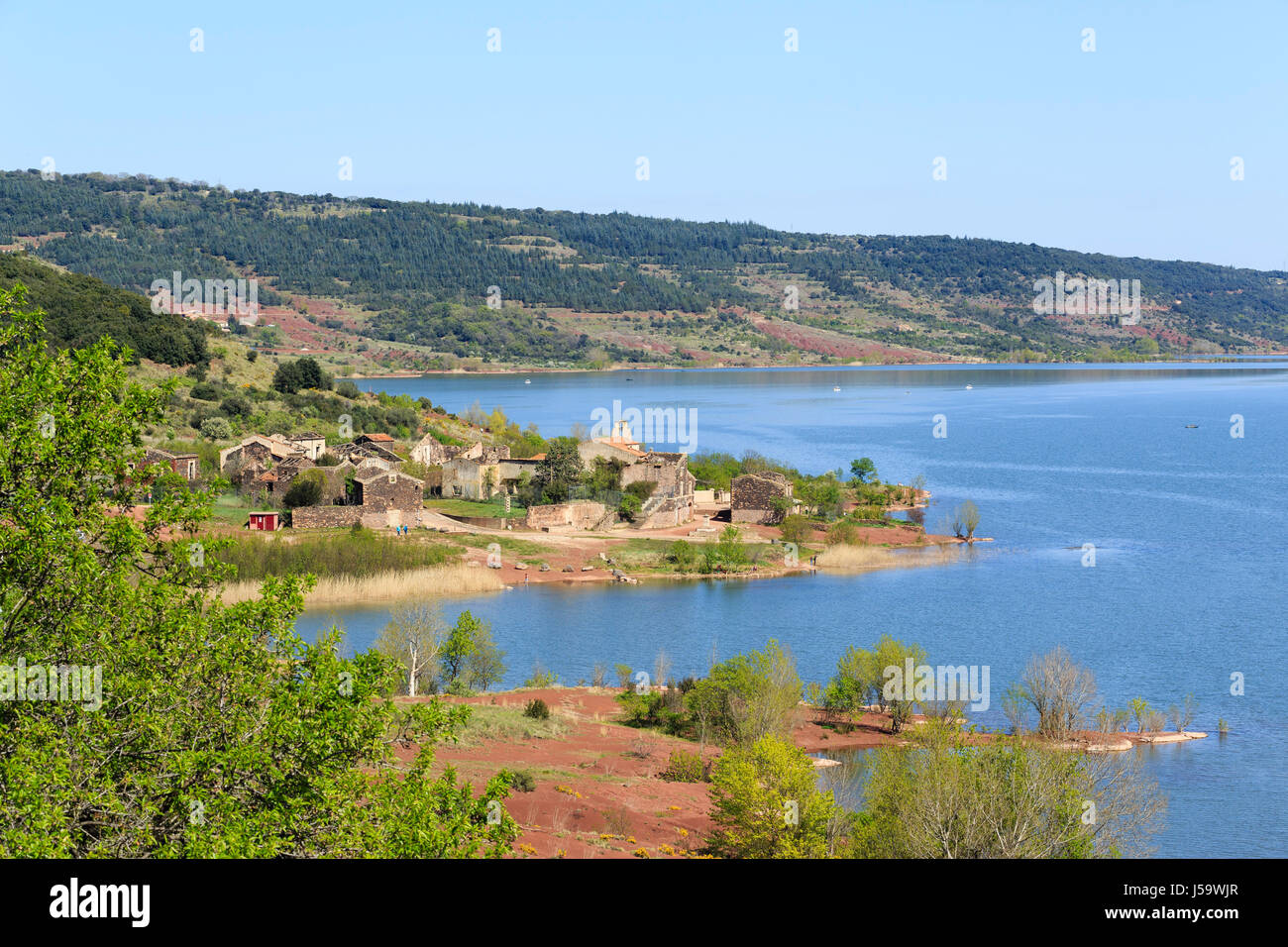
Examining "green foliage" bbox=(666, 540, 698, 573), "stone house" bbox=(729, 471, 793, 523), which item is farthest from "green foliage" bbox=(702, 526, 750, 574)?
"stone house" bbox=(729, 471, 793, 523)

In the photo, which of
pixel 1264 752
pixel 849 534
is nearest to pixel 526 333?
pixel 849 534

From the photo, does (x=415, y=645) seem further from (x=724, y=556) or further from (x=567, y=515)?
(x=567, y=515)

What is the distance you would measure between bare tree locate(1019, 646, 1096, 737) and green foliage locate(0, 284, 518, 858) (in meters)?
19.2

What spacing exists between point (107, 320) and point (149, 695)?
203ft

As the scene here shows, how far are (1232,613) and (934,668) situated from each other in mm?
15142

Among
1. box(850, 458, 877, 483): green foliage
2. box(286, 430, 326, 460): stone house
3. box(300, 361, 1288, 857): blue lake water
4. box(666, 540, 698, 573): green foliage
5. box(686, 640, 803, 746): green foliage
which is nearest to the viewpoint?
box(686, 640, 803, 746): green foliage

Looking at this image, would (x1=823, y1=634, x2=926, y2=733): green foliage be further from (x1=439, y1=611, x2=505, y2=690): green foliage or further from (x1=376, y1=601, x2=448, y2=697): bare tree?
(x1=376, y1=601, x2=448, y2=697): bare tree

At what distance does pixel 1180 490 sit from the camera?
72.5 metres

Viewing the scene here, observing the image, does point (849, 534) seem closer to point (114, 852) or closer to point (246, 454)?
point (246, 454)

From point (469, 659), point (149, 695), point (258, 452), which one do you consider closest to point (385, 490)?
point (258, 452)

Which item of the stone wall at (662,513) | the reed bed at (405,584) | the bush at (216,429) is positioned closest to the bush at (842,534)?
the stone wall at (662,513)

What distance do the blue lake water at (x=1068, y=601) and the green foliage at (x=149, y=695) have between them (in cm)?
1549

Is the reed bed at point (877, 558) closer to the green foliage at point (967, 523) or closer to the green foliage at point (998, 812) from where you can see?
the green foliage at point (967, 523)

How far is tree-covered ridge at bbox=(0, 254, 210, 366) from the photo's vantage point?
6319 centimetres
